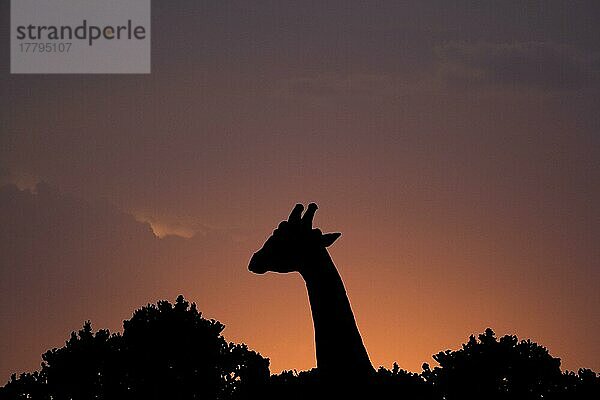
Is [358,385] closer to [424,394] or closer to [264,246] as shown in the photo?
[424,394]

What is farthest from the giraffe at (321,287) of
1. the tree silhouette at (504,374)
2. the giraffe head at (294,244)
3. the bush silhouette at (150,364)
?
the bush silhouette at (150,364)

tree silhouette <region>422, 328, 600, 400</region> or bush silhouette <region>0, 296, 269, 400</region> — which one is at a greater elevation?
bush silhouette <region>0, 296, 269, 400</region>

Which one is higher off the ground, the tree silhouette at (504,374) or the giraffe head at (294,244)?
the tree silhouette at (504,374)

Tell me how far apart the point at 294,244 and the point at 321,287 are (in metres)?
0.69

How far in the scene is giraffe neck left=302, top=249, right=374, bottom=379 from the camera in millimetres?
12102

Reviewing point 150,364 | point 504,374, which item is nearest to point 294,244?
point 504,374

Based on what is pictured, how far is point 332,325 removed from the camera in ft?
40.4

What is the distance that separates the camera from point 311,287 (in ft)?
41.4

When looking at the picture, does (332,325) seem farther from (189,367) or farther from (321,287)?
(189,367)

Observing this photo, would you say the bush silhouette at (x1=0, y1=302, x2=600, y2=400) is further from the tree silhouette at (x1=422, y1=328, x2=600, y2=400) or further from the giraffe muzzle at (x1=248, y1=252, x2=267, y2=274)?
the giraffe muzzle at (x1=248, y1=252, x2=267, y2=274)

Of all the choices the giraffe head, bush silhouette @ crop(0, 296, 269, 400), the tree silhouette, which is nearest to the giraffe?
the giraffe head

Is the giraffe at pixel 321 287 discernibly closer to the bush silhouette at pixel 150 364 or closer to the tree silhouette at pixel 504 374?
the tree silhouette at pixel 504 374

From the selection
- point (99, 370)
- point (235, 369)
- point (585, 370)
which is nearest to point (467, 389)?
point (585, 370)

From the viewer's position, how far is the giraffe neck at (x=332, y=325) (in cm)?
1210
